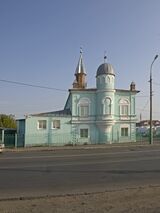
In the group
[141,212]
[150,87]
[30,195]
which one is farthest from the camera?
[150,87]

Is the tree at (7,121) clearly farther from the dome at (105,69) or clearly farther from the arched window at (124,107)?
the arched window at (124,107)

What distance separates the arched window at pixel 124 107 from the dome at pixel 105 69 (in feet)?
14.9

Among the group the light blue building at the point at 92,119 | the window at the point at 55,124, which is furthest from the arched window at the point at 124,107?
the window at the point at 55,124

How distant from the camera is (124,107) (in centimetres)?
4916

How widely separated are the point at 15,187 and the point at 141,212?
5.11 meters

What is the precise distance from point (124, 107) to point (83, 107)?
20.6 feet

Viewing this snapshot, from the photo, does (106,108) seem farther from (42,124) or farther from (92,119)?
(42,124)

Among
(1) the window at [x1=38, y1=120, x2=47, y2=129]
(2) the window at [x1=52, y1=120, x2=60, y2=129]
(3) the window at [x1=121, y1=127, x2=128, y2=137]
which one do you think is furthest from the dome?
(1) the window at [x1=38, y1=120, x2=47, y2=129]

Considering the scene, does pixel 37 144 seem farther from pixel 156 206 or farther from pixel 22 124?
pixel 156 206

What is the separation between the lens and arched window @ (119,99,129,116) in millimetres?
48906

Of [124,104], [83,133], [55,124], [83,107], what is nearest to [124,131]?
[124,104]

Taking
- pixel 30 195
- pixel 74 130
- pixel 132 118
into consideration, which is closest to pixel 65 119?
pixel 74 130

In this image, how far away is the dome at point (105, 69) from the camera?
48469mm

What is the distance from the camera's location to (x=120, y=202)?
7945mm
